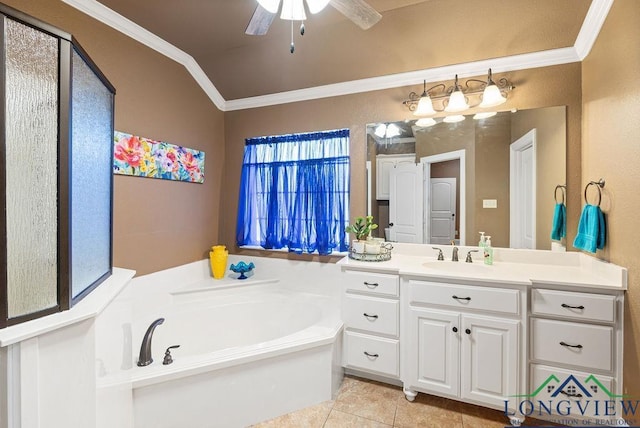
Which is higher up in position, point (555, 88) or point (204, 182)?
point (555, 88)

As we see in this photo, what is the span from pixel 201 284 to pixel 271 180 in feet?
4.15

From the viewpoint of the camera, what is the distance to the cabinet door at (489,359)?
5.49ft

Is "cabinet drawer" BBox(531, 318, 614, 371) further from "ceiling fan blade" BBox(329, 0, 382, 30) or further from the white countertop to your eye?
"ceiling fan blade" BBox(329, 0, 382, 30)

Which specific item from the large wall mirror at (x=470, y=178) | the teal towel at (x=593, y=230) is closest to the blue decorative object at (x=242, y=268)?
the large wall mirror at (x=470, y=178)

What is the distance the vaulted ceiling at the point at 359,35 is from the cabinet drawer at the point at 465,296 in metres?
1.80

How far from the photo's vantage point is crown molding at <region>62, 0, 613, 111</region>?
1.85 meters

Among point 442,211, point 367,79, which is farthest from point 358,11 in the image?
point 442,211

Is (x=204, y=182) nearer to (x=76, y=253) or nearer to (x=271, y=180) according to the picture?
(x=271, y=180)

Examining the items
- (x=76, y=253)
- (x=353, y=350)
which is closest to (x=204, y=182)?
(x=76, y=253)

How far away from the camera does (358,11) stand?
61.9 inches

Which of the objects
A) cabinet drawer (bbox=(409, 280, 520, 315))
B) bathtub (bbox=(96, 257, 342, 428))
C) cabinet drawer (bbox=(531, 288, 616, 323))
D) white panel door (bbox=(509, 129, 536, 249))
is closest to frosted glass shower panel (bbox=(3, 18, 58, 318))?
bathtub (bbox=(96, 257, 342, 428))

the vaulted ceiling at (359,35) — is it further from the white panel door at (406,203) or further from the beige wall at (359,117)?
the white panel door at (406,203)

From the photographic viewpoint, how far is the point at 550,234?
210cm

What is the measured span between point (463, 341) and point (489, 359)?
169 mm
